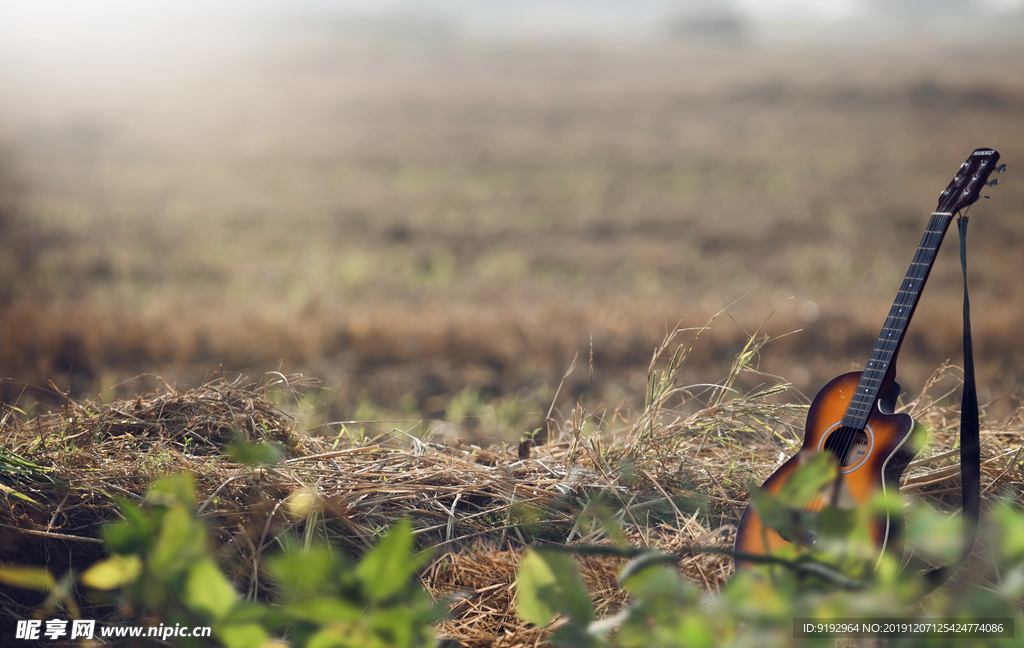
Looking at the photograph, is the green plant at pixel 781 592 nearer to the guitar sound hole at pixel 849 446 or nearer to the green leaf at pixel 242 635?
the green leaf at pixel 242 635

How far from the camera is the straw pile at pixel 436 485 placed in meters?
1.62

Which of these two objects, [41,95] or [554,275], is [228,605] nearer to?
[554,275]

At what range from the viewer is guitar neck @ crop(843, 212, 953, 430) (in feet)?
5.63

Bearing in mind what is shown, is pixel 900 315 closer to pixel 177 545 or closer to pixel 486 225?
pixel 177 545

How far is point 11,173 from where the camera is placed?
13.2 m

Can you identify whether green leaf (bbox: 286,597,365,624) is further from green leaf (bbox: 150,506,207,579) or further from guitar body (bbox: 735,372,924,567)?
guitar body (bbox: 735,372,924,567)

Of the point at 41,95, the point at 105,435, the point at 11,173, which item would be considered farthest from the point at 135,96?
the point at 105,435

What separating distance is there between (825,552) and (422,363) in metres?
5.27

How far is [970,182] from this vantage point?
5.77 ft

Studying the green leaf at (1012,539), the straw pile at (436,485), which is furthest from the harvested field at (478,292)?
the green leaf at (1012,539)

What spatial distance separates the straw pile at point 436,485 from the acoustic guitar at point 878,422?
19 cm

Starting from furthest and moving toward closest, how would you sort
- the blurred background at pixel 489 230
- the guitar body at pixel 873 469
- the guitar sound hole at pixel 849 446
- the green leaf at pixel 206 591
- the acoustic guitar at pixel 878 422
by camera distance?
the blurred background at pixel 489 230, the guitar sound hole at pixel 849 446, the acoustic guitar at pixel 878 422, the guitar body at pixel 873 469, the green leaf at pixel 206 591

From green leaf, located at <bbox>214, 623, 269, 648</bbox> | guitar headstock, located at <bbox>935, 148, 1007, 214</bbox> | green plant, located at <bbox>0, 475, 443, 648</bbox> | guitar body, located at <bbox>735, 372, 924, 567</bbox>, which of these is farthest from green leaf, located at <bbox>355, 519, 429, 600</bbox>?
guitar headstock, located at <bbox>935, 148, 1007, 214</bbox>

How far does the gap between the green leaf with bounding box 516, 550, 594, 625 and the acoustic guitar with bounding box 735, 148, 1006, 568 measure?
68 centimetres
